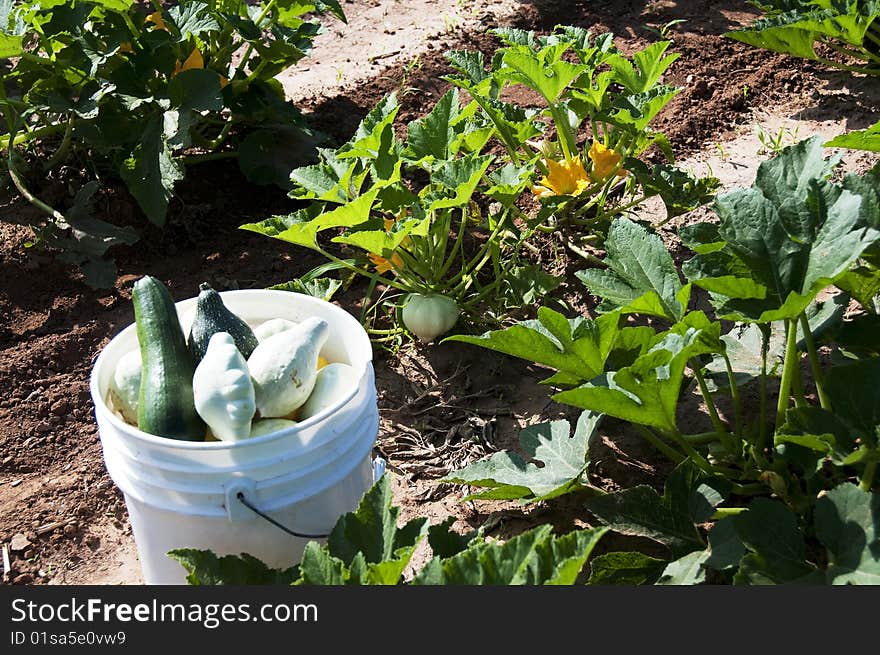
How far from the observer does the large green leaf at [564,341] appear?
2.07m

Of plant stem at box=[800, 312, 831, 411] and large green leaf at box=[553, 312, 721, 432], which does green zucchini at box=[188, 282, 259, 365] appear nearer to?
large green leaf at box=[553, 312, 721, 432]

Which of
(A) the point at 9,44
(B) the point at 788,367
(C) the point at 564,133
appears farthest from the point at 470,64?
(B) the point at 788,367

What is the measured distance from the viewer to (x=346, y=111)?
438cm

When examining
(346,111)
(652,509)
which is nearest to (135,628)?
(652,509)

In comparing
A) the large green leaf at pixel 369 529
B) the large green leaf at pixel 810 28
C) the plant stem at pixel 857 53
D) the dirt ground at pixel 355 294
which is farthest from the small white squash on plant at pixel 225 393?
the plant stem at pixel 857 53

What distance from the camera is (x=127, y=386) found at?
7.16 feet

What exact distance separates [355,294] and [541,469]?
134 centimetres

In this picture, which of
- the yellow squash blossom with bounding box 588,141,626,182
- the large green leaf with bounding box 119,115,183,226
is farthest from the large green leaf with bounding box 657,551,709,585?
the large green leaf with bounding box 119,115,183,226

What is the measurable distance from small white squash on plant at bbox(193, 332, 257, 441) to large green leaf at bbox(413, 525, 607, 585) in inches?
20.6

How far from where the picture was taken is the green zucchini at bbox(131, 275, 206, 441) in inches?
81.1

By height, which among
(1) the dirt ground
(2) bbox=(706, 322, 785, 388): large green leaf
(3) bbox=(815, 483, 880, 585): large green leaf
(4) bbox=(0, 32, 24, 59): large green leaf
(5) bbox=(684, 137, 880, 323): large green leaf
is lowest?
(1) the dirt ground

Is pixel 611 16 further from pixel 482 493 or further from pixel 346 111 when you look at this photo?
pixel 482 493

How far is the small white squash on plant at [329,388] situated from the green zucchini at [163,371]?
9.0 inches

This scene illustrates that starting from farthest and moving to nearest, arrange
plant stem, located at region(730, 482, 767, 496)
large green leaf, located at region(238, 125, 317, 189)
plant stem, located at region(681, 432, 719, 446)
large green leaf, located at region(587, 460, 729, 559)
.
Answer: large green leaf, located at region(238, 125, 317, 189) < plant stem, located at region(681, 432, 719, 446) < plant stem, located at region(730, 482, 767, 496) < large green leaf, located at region(587, 460, 729, 559)
